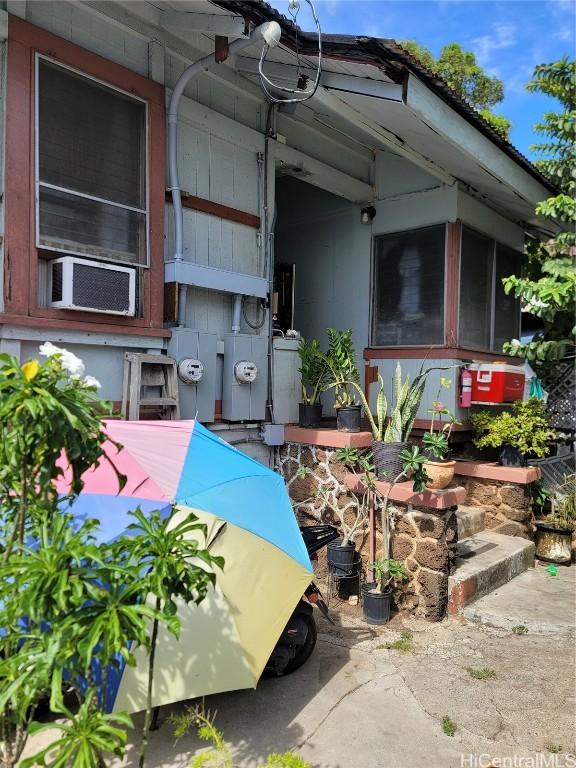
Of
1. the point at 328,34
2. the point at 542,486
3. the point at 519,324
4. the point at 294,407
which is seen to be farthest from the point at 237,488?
the point at 519,324

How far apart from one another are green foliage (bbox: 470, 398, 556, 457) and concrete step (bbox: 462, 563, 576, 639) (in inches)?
60.0

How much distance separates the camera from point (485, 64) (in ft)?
42.8

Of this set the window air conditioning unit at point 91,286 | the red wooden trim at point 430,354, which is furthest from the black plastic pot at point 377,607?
the window air conditioning unit at point 91,286

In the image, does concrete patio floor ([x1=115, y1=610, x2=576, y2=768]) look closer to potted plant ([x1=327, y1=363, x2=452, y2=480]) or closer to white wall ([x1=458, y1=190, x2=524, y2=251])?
potted plant ([x1=327, y1=363, x2=452, y2=480])

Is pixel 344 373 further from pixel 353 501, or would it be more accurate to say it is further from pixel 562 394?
pixel 562 394

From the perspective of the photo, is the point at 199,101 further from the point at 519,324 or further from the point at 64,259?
the point at 519,324

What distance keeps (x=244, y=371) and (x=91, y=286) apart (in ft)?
6.31

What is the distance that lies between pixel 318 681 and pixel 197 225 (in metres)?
4.47

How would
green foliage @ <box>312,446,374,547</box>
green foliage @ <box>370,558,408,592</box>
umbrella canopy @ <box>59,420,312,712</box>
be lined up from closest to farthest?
umbrella canopy @ <box>59,420,312,712</box>, green foliage @ <box>370,558,408,592</box>, green foliage @ <box>312,446,374,547</box>

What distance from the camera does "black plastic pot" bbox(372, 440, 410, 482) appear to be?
552cm

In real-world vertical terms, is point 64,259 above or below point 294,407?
above

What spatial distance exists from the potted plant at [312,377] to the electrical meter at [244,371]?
33.2 inches

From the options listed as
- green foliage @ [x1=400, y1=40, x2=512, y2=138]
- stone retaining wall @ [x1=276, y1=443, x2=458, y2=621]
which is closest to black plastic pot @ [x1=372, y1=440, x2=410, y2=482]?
stone retaining wall @ [x1=276, y1=443, x2=458, y2=621]

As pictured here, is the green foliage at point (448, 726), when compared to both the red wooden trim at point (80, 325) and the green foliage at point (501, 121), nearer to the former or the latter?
the red wooden trim at point (80, 325)
